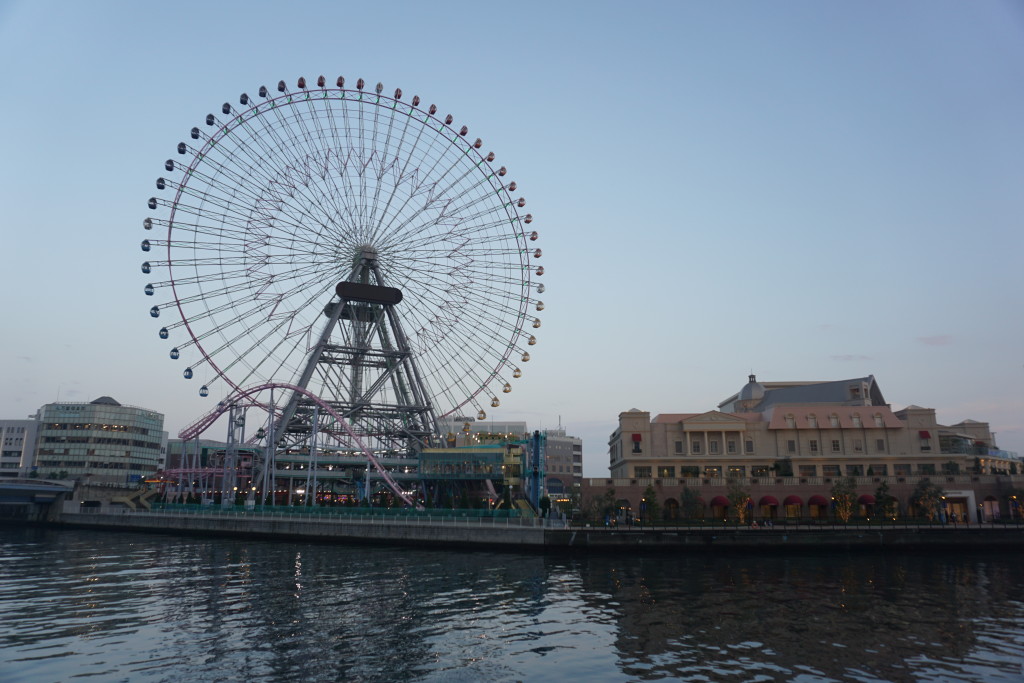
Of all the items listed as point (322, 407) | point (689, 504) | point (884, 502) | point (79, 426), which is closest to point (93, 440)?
point (79, 426)

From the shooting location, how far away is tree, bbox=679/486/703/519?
256 feet

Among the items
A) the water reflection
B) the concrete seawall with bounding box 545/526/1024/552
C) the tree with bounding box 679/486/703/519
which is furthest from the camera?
the tree with bounding box 679/486/703/519

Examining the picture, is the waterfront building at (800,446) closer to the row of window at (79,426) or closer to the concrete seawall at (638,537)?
the concrete seawall at (638,537)

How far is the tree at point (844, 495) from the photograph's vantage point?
76.4 m

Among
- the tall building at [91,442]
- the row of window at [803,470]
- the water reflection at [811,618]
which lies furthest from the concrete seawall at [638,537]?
the tall building at [91,442]

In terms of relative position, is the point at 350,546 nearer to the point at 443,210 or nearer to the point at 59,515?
→ the point at 443,210

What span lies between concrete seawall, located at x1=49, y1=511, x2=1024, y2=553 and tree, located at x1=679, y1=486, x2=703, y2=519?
47.9ft

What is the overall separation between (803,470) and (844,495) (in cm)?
1221

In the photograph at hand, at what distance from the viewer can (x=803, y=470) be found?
89562mm

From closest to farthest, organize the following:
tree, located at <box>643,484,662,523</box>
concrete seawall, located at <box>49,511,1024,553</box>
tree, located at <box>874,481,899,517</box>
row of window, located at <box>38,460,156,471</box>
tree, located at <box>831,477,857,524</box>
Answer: concrete seawall, located at <box>49,511,1024,553</box> < tree, located at <box>643,484,662,523</box> < tree, located at <box>831,477,857,524</box> < tree, located at <box>874,481,899,517</box> < row of window, located at <box>38,460,156,471</box>

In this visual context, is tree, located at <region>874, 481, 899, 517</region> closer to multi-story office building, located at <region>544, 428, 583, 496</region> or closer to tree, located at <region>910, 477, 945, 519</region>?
tree, located at <region>910, 477, 945, 519</region>

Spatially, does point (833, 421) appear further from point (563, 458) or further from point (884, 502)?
point (563, 458)

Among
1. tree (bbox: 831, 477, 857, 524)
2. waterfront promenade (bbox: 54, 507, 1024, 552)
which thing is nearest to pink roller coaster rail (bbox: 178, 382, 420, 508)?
waterfront promenade (bbox: 54, 507, 1024, 552)

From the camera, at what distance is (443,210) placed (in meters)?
79.4
